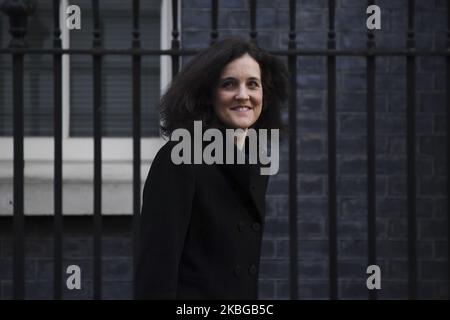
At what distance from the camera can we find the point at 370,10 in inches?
160

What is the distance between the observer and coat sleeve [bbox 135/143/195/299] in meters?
3.09

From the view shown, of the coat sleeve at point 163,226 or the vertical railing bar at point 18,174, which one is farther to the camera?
the vertical railing bar at point 18,174

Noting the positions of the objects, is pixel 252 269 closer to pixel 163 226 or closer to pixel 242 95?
pixel 163 226

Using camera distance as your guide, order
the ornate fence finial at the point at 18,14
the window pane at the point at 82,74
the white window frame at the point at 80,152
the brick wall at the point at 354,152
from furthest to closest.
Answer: the window pane at the point at 82,74 → the brick wall at the point at 354,152 → the white window frame at the point at 80,152 → the ornate fence finial at the point at 18,14

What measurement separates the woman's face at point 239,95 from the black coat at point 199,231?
167mm

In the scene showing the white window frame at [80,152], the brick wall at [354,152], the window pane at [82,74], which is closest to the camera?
the white window frame at [80,152]

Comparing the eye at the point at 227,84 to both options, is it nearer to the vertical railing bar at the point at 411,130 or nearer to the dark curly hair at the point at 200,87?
the dark curly hair at the point at 200,87

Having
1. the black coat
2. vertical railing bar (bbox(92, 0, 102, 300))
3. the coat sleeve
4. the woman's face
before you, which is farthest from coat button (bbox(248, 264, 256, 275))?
vertical railing bar (bbox(92, 0, 102, 300))

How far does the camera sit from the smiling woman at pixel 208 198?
3.12 meters

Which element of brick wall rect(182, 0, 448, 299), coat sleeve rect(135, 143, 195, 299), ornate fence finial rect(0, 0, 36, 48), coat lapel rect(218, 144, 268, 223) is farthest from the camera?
brick wall rect(182, 0, 448, 299)

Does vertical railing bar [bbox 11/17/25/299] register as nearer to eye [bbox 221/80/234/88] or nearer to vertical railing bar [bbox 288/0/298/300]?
eye [bbox 221/80/234/88]

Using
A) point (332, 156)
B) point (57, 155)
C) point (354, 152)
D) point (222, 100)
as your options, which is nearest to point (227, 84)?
point (222, 100)

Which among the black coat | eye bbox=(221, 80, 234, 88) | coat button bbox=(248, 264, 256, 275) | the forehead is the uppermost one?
the forehead

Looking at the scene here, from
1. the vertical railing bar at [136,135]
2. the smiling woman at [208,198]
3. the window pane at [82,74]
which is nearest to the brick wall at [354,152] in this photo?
the window pane at [82,74]
